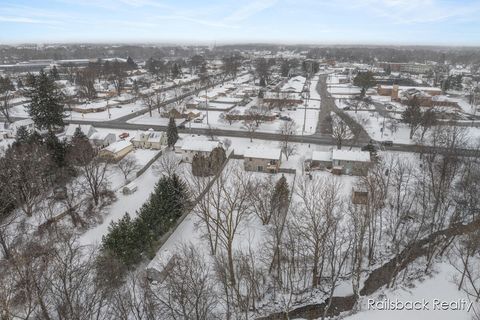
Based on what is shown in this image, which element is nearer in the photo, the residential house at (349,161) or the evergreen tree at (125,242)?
the evergreen tree at (125,242)

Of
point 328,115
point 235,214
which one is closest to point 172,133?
point 235,214

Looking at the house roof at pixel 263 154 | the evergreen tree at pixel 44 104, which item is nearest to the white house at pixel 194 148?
the house roof at pixel 263 154

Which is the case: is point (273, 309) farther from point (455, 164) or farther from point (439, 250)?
point (455, 164)

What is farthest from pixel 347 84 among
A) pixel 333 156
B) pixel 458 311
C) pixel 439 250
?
pixel 458 311

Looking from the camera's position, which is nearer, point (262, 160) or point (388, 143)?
point (262, 160)

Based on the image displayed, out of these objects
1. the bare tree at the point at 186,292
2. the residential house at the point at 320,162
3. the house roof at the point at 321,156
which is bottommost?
the bare tree at the point at 186,292

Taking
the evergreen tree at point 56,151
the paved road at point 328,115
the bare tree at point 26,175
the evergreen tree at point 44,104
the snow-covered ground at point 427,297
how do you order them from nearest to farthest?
1. the snow-covered ground at point 427,297
2. the bare tree at point 26,175
3. the evergreen tree at point 56,151
4. the paved road at point 328,115
5. the evergreen tree at point 44,104

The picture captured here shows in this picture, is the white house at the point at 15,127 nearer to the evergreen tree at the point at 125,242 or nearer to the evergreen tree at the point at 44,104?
the evergreen tree at the point at 44,104

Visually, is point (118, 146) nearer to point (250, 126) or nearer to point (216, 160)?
point (216, 160)

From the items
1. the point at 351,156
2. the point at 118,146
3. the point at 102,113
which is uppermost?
the point at 102,113
